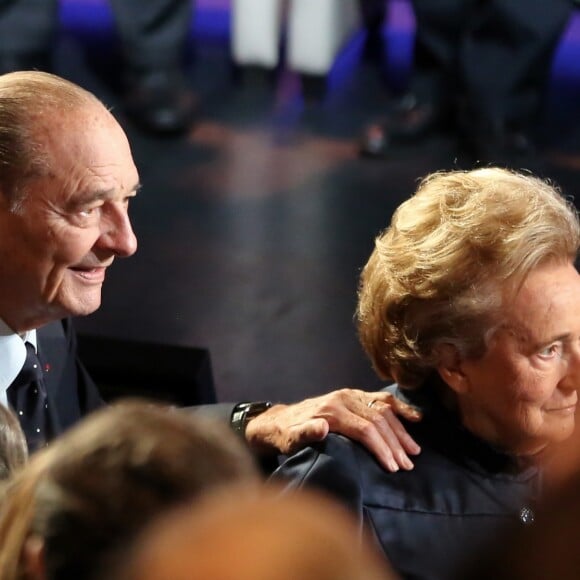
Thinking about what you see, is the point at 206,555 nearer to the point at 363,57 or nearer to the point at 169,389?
the point at 169,389

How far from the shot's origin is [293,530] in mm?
644

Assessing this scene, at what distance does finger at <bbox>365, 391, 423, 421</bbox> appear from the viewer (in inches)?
63.9

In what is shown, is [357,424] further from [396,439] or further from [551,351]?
[551,351]

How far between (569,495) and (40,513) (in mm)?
372

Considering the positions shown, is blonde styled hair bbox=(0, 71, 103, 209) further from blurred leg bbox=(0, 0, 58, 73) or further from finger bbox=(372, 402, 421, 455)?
blurred leg bbox=(0, 0, 58, 73)

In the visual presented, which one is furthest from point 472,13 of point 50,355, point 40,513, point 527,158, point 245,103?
point 40,513

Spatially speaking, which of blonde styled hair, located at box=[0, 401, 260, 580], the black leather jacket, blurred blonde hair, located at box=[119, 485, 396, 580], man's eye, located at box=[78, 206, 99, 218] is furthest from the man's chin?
blurred blonde hair, located at box=[119, 485, 396, 580]

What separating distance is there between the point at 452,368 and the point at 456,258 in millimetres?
156

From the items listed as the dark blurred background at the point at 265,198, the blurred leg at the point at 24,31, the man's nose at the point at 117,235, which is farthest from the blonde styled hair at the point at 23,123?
the blurred leg at the point at 24,31

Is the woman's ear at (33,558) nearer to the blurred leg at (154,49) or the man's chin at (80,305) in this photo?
the man's chin at (80,305)

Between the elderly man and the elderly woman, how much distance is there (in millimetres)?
79

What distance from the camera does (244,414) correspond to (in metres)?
1.82

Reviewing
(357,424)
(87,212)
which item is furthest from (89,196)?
(357,424)

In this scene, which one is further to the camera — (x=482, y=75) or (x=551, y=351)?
(x=482, y=75)
